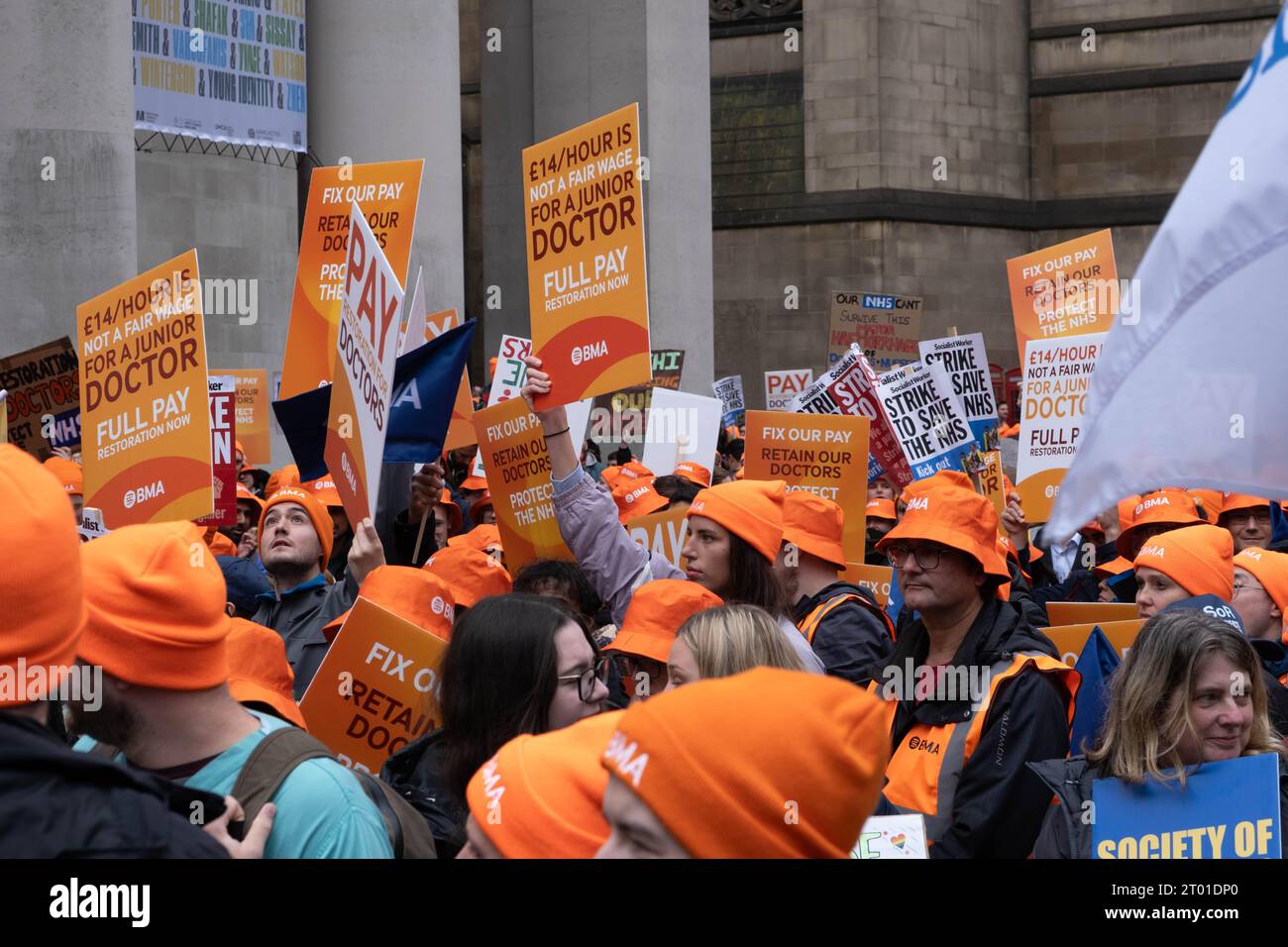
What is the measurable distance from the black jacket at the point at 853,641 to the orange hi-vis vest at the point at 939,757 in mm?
681

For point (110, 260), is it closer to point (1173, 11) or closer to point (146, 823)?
point (146, 823)

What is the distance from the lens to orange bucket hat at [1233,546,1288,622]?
583 cm

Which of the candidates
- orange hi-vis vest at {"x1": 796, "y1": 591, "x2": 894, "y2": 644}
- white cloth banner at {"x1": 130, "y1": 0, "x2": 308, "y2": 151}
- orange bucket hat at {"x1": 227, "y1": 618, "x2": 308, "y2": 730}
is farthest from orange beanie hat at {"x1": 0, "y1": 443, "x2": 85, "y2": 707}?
white cloth banner at {"x1": 130, "y1": 0, "x2": 308, "y2": 151}

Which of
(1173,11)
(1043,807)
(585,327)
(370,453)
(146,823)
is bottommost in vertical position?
(1043,807)

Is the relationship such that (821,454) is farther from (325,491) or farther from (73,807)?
(73,807)

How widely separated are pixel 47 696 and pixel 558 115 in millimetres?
18325

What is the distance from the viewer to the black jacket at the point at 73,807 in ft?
6.82

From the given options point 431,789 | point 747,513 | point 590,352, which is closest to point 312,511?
point 590,352

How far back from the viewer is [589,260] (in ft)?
22.0

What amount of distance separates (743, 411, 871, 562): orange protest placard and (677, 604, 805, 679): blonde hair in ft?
12.7

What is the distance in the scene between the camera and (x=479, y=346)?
28.8 meters

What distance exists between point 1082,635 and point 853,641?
82 centimetres
